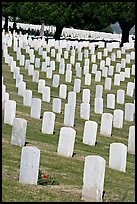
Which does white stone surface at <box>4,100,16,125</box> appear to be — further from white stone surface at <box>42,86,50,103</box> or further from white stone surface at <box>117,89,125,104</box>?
white stone surface at <box>117,89,125,104</box>

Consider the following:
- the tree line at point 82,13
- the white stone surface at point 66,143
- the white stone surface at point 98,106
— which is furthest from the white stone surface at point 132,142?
the tree line at point 82,13

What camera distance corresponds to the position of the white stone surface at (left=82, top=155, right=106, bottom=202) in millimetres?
9430

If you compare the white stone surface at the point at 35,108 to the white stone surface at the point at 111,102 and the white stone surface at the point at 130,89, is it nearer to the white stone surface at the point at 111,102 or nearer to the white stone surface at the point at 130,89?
the white stone surface at the point at 111,102

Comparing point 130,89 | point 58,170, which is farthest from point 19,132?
point 130,89

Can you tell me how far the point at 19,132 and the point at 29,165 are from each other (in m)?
2.68

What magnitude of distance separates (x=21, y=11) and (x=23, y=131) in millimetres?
34727

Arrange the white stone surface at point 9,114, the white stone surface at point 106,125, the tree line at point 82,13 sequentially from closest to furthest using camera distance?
the white stone surface at point 9,114, the white stone surface at point 106,125, the tree line at point 82,13

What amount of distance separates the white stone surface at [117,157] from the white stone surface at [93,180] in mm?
1838

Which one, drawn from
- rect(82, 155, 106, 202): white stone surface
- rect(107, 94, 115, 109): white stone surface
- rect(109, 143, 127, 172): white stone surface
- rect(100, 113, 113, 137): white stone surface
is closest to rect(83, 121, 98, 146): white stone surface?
rect(100, 113, 113, 137): white stone surface

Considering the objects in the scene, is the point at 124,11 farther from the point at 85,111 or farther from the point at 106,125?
the point at 106,125

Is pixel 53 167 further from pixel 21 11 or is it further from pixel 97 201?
pixel 21 11

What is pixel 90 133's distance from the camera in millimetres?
13523

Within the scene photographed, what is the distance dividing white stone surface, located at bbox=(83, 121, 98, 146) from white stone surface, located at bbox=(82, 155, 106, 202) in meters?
3.79

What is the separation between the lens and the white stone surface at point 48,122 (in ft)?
46.1
